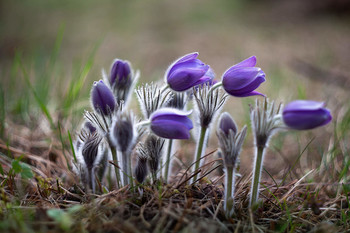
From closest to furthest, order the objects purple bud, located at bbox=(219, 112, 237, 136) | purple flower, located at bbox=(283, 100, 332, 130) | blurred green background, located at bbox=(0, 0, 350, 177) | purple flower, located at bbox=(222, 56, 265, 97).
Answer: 1. purple flower, located at bbox=(283, 100, 332, 130)
2. purple flower, located at bbox=(222, 56, 265, 97)
3. purple bud, located at bbox=(219, 112, 237, 136)
4. blurred green background, located at bbox=(0, 0, 350, 177)

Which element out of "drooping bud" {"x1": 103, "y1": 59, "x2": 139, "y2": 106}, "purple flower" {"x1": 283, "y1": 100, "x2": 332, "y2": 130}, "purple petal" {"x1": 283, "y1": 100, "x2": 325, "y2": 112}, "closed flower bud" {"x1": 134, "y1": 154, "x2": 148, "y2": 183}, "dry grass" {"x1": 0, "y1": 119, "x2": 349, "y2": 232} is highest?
"drooping bud" {"x1": 103, "y1": 59, "x2": 139, "y2": 106}

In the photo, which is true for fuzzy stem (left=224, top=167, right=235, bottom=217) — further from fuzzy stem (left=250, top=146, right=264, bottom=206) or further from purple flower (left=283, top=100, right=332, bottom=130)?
purple flower (left=283, top=100, right=332, bottom=130)

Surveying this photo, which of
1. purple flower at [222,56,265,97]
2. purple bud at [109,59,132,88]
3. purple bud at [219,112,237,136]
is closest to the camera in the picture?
purple flower at [222,56,265,97]

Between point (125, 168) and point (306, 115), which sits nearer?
point (306, 115)

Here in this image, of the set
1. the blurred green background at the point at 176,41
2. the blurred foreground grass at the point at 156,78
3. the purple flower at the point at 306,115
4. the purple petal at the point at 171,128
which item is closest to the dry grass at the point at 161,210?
the blurred foreground grass at the point at 156,78

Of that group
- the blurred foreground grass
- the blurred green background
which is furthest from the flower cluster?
the blurred green background

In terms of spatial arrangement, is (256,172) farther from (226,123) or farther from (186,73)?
(186,73)

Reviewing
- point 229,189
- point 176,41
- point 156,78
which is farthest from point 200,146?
point 176,41

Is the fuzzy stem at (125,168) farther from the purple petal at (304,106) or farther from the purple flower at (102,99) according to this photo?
the purple petal at (304,106)
